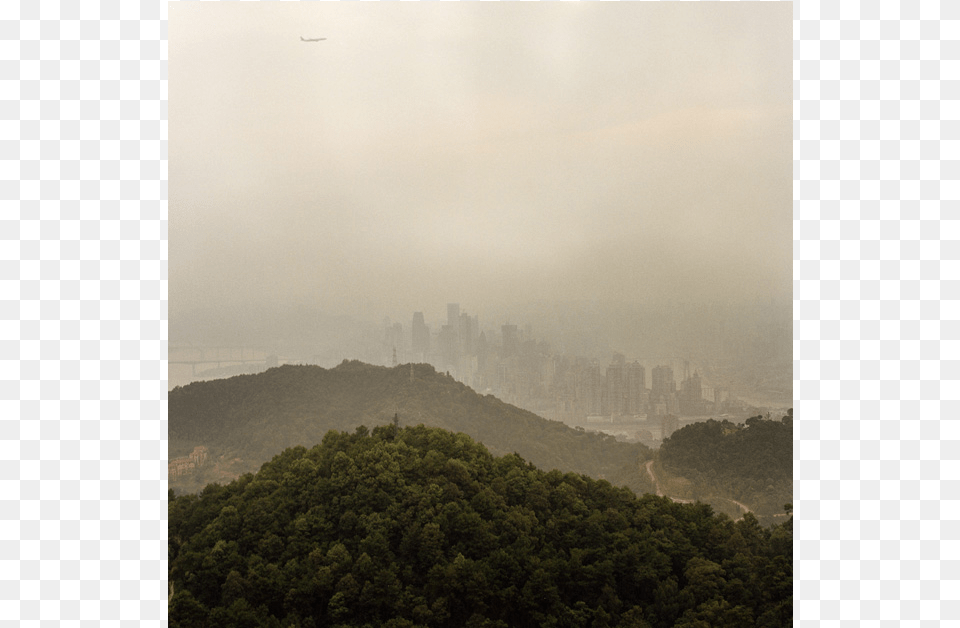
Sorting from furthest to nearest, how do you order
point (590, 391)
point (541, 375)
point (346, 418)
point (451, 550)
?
point (346, 418) < point (541, 375) < point (590, 391) < point (451, 550)

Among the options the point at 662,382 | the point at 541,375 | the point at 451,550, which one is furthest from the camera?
the point at 541,375

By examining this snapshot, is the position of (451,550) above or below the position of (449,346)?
below

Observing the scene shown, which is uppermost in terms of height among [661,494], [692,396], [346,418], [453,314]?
[453,314]

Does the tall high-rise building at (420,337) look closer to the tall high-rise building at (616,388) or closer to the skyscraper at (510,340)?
the skyscraper at (510,340)

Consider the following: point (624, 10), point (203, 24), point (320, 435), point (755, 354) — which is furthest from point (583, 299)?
point (203, 24)

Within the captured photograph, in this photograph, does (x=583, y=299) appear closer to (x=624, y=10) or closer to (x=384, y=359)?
(x=384, y=359)

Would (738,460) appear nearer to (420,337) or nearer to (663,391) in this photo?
(663,391)

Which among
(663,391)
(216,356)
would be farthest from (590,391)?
(216,356)

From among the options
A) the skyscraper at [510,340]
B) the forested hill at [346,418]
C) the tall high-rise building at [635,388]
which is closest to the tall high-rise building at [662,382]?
the tall high-rise building at [635,388]
